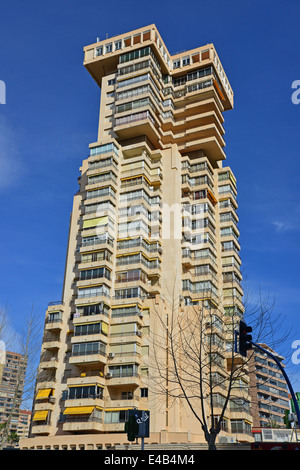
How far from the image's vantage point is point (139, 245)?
53.2m

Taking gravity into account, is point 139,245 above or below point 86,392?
above

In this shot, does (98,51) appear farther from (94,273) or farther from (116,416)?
(116,416)

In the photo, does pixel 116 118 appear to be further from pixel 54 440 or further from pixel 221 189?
pixel 54 440

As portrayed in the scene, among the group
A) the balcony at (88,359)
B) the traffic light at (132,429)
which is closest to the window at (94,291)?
the balcony at (88,359)

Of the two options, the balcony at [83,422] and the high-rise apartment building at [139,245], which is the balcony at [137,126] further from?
the balcony at [83,422]

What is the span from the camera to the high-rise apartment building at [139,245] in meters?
46.2

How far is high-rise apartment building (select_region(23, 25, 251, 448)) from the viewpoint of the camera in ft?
152

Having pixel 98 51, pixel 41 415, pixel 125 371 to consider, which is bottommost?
pixel 41 415

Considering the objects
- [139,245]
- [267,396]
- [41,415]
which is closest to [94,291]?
[139,245]

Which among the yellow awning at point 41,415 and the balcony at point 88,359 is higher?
the balcony at point 88,359

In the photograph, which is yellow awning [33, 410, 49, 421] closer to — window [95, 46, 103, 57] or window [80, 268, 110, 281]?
window [80, 268, 110, 281]

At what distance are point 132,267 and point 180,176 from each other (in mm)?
15346

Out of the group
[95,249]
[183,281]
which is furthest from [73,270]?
[183,281]

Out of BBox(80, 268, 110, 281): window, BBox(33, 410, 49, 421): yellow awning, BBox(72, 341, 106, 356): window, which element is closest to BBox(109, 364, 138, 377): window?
BBox(72, 341, 106, 356): window
